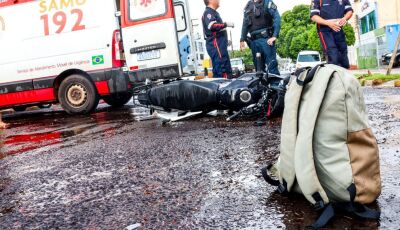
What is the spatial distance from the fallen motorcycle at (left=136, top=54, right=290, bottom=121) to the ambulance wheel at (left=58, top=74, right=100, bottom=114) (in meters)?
2.73

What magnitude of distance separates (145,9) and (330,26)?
368cm

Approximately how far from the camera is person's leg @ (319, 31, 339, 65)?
5.45 meters

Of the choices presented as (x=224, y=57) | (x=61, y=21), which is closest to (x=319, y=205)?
(x=224, y=57)

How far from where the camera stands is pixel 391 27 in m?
35.8

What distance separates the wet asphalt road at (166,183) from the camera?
2.04 metres

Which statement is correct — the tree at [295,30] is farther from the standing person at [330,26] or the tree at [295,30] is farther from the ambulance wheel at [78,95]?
the standing person at [330,26]

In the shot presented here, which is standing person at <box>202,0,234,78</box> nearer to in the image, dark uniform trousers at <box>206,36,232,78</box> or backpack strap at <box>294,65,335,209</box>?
dark uniform trousers at <box>206,36,232,78</box>

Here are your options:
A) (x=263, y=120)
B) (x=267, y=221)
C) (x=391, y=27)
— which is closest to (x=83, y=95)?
(x=263, y=120)

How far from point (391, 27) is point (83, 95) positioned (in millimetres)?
33522

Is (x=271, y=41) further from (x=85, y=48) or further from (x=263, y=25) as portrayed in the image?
(x=85, y=48)

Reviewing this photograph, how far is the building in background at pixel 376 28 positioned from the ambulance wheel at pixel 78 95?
84.2 ft

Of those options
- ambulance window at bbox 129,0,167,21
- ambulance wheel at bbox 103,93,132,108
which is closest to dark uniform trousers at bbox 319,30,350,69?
ambulance window at bbox 129,0,167,21

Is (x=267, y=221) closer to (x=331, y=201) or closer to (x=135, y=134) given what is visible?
(x=331, y=201)

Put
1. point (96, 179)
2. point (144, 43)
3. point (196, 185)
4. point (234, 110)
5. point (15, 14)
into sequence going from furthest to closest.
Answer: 1. point (15, 14)
2. point (144, 43)
3. point (234, 110)
4. point (96, 179)
5. point (196, 185)
